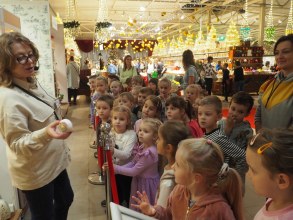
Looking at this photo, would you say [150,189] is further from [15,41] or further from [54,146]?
[15,41]

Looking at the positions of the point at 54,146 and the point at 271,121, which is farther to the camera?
the point at 271,121

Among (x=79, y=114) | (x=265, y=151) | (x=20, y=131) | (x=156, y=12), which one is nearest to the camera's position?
(x=265, y=151)

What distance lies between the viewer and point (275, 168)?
3.34ft

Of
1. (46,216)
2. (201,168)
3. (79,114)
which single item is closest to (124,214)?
(201,168)

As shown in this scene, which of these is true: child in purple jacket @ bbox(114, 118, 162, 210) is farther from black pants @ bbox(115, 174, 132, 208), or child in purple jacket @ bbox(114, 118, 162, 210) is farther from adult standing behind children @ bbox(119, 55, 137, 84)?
adult standing behind children @ bbox(119, 55, 137, 84)

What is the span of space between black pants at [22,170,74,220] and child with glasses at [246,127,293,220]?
1.32 metres

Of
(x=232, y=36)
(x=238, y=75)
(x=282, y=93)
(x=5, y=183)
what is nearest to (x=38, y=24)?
(x=5, y=183)

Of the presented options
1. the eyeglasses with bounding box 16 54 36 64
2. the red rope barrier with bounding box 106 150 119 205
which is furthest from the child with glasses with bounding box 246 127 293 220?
the eyeglasses with bounding box 16 54 36 64

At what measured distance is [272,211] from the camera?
108 centimetres

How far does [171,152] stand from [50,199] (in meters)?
0.87

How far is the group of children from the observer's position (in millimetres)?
1045

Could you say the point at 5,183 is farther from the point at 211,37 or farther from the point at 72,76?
the point at 211,37

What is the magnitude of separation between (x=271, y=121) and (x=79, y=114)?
6.55 metres

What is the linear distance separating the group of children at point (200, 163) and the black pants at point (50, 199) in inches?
16.9
